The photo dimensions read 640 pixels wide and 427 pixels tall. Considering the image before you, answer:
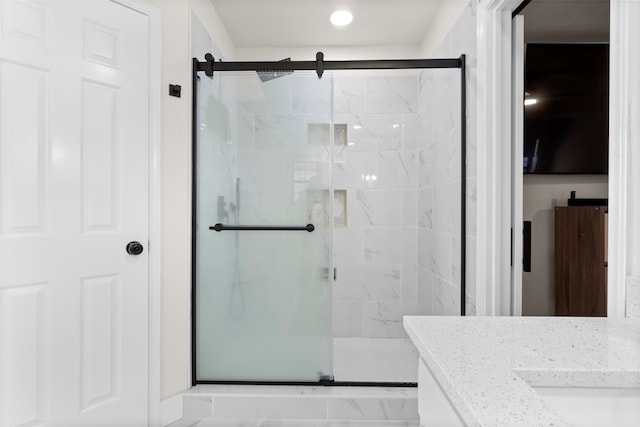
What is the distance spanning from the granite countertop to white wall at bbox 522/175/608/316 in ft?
4.98

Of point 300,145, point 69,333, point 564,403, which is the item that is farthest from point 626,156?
point 69,333

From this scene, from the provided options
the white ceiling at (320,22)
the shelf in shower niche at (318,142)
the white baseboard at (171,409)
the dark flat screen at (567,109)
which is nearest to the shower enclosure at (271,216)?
the shelf in shower niche at (318,142)

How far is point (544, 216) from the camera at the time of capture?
2293mm

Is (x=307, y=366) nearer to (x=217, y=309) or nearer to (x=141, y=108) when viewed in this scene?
(x=217, y=309)

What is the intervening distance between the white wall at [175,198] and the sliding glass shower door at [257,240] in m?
0.07

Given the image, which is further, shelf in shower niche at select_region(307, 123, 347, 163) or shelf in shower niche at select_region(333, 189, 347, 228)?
shelf in shower niche at select_region(333, 189, 347, 228)

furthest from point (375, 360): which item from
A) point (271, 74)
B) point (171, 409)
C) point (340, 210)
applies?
point (271, 74)

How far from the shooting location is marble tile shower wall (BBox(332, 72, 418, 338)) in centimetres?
293

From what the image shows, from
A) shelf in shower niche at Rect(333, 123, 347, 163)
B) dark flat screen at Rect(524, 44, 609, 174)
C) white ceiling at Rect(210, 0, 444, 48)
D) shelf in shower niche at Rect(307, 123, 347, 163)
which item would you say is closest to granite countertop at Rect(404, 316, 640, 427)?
shelf in shower niche at Rect(307, 123, 347, 163)

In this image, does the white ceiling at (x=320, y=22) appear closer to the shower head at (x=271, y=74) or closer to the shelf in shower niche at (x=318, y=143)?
the shower head at (x=271, y=74)

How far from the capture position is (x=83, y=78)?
1.57 m

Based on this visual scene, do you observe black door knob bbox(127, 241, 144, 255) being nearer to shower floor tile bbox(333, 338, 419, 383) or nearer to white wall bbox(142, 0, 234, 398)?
white wall bbox(142, 0, 234, 398)

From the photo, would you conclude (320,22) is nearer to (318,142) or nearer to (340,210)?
(318,142)

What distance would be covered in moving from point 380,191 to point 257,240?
1.33 meters
